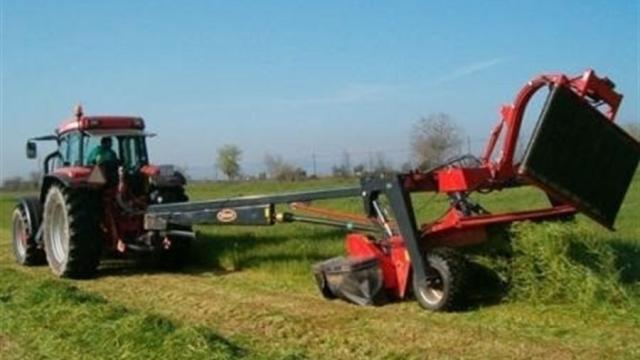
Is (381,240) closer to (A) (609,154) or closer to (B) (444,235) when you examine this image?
(B) (444,235)

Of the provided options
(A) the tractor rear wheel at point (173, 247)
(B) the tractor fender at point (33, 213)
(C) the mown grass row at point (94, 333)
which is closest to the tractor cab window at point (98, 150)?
(A) the tractor rear wheel at point (173, 247)

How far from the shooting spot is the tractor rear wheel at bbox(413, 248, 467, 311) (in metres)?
7.36

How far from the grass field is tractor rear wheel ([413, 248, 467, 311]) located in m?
0.11

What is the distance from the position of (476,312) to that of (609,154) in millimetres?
1771

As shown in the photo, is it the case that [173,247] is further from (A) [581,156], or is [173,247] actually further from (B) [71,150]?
(A) [581,156]

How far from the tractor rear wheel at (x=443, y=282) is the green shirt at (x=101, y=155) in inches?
217

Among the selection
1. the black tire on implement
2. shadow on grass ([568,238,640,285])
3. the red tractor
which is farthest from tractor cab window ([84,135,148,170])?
shadow on grass ([568,238,640,285])

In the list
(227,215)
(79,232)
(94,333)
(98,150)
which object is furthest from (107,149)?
(94,333)

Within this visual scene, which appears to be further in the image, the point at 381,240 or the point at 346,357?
the point at 381,240

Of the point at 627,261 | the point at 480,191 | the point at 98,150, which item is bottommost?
the point at 627,261

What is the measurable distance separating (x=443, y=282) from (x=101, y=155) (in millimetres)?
5915

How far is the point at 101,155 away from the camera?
11789 mm

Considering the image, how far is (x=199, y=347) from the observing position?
6258 millimetres

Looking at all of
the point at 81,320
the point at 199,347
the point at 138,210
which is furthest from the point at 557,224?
the point at 138,210
